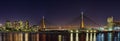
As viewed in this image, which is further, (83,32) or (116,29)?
(116,29)

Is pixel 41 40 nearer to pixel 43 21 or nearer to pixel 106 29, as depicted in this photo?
pixel 43 21

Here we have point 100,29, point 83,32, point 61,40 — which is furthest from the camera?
point 100,29

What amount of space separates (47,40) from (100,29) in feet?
91.0

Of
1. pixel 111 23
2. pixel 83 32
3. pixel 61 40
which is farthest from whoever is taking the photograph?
pixel 111 23

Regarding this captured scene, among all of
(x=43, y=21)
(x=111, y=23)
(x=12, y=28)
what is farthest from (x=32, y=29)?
(x=111, y=23)

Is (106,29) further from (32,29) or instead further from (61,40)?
(61,40)

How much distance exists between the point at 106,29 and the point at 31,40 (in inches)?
1235

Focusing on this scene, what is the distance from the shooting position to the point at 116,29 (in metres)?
77.5

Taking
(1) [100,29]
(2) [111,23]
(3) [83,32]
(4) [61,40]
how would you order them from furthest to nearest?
(2) [111,23], (1) [100,29], (3) [83,32], (4) [61,40]

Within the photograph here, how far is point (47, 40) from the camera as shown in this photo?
48125 mm

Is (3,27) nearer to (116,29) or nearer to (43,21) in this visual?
(43,21)

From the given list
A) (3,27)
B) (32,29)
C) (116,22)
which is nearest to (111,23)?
(116,22)

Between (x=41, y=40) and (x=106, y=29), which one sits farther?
(x=106, y=29)

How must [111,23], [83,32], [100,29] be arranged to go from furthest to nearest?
[111,23]
[100,29]
[83,32]
